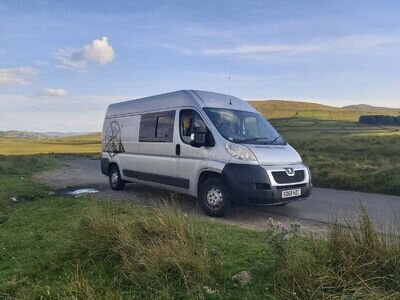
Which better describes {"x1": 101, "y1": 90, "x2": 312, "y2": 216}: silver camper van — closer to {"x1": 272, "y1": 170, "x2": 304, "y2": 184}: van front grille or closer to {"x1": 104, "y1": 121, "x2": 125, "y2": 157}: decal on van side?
{"x1": 272, "y1": 170, "x2": 304, "y2": 184}: van front grille

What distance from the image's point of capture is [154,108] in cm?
1073

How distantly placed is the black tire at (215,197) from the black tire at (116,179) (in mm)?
4453

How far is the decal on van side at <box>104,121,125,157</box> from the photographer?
40.6 ft

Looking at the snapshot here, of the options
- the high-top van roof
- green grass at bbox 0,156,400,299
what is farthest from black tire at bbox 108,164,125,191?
green grass at bbox 0,156,400,299

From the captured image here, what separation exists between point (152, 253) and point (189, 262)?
1.60 feet

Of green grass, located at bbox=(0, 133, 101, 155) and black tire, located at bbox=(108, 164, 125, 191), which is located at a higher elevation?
black tire, located at bbox=(108, 164, 125, 191)

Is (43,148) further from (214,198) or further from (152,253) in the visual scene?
(152,253)

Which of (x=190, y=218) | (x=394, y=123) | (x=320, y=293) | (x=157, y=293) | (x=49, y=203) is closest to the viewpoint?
(x=320, y=293)

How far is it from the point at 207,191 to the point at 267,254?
3.61 m

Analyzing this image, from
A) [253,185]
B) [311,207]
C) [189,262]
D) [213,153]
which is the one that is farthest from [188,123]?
[189,262]

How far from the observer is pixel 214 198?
841 centimetres

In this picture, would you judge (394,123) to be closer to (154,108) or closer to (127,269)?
(154,108)

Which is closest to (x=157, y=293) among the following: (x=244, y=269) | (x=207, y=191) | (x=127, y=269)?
(x=127, y=269)

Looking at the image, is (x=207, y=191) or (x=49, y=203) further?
(x=49, y=203)
